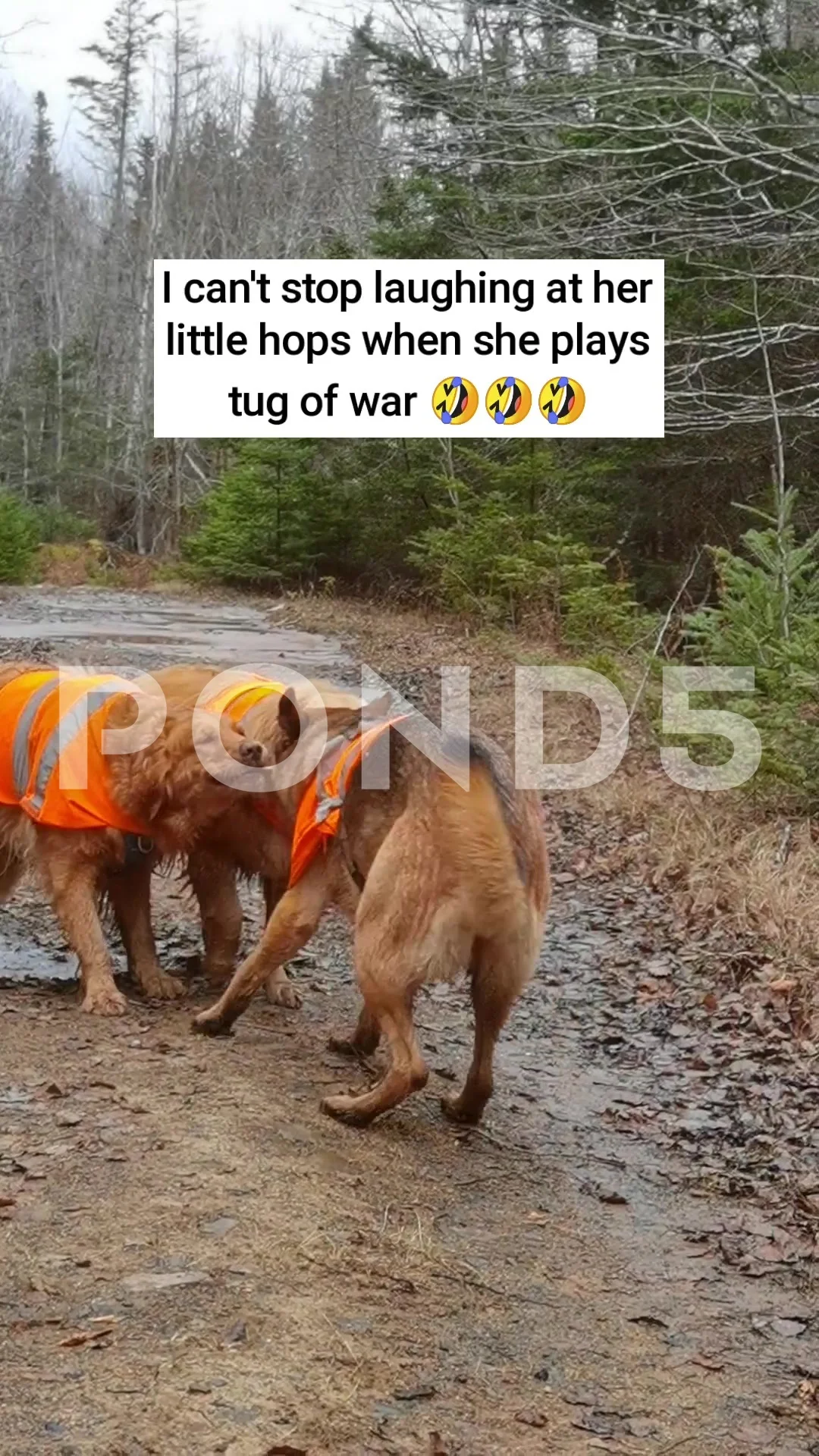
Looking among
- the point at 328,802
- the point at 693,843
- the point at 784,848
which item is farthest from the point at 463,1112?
the point at 693,843

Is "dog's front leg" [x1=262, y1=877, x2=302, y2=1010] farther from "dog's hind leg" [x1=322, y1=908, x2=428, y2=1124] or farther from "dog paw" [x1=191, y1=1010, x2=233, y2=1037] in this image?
"dog's hind leg" [x1=322, y1=908, x2=428, y2=1124]

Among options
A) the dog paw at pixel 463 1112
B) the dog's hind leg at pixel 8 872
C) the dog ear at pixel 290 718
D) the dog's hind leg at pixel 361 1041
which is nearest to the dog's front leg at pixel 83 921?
the dog's hind leg at pixel 8 872

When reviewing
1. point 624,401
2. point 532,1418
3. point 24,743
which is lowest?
point 532,1418

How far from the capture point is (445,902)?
15.9 ft

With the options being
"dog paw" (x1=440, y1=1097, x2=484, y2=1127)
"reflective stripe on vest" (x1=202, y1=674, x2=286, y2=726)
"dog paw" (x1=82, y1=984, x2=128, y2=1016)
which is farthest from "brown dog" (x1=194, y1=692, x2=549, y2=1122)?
"dog paw" (x1=82, y1=984, x2=128, y2=1016)

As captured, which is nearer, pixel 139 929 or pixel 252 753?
pixel 252 753

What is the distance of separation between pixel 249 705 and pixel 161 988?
4.47ft

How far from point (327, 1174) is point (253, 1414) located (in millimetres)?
1415

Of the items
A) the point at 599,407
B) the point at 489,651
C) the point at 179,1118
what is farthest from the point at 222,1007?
the point at 599,407

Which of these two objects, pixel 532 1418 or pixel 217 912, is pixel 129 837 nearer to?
pixel 217 912

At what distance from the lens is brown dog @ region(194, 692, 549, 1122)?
4.85 metres

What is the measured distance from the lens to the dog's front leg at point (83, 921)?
19.9 feet

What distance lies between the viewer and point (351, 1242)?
413 cm

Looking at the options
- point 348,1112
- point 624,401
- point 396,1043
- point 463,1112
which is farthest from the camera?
point 624,401
